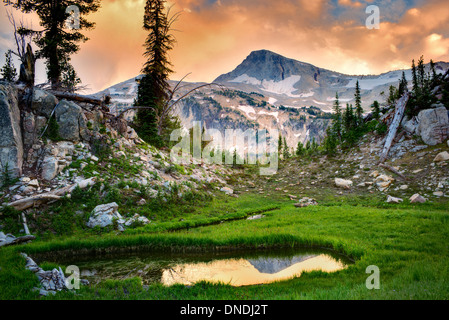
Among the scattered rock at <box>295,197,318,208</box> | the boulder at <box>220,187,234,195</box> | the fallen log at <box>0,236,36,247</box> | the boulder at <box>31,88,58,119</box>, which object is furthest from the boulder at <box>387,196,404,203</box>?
the boulder at <box>31,88,58,119</box>

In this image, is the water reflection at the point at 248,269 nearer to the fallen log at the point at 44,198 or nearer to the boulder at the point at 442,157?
the fallen log at the point at 44,198

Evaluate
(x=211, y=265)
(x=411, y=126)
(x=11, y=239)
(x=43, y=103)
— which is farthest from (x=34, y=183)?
(x=411, y=126)

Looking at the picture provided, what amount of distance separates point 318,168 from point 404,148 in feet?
37.9

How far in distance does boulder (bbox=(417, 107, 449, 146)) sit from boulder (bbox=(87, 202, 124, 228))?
32.0 metres

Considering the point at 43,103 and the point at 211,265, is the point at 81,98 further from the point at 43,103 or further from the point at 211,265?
the point at 211,265

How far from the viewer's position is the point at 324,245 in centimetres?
1103

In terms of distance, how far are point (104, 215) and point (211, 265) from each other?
27.7 ft

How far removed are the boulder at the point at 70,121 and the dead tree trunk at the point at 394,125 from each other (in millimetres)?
32762

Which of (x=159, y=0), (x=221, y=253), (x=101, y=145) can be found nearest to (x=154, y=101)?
(x=101, y=145)

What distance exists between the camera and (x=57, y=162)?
1517 cm

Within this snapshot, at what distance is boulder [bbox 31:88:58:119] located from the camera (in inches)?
639

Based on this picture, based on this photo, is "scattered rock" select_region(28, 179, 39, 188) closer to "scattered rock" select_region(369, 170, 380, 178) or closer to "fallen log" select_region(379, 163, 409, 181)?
"fallen log" select_region(379, 163, 409, 181)
